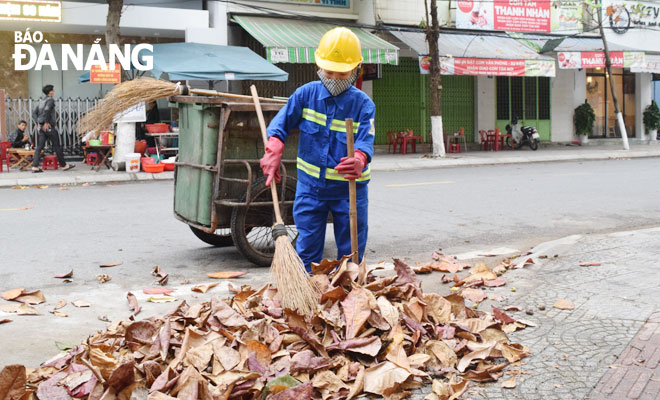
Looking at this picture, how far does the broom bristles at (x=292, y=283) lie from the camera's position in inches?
162

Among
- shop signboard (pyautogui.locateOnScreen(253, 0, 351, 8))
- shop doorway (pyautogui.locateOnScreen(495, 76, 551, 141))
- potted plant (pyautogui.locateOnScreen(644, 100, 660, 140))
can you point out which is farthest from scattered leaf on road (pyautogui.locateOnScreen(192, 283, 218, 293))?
potted plant (pyautogui.locateOnScreen(644, 100, 660, 140))

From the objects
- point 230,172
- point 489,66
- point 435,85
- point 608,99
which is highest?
point 489,66

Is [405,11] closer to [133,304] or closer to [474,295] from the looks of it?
[474,295]

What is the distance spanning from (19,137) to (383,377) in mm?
15776

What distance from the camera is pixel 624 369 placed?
12.2 ft

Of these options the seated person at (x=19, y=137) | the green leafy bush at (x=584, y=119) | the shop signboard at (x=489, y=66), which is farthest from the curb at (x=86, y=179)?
the green leafy bush at (x=584, y=119)

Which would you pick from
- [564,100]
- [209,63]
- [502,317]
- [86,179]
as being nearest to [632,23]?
[564,100]

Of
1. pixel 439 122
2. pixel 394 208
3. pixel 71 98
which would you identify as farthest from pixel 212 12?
pixel 394 208

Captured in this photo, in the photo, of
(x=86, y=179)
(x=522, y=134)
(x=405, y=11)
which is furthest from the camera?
(x=522, y=134)

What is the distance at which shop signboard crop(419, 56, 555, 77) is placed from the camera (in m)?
20.9

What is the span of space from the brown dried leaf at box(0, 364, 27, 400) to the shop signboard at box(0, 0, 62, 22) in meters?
16.1

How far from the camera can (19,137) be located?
17234mm

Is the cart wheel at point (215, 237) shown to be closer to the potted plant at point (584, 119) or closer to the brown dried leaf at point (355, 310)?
the brown dried leaf at point (355, 310)

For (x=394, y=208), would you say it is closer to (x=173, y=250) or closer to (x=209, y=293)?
(x=173, y=250)
